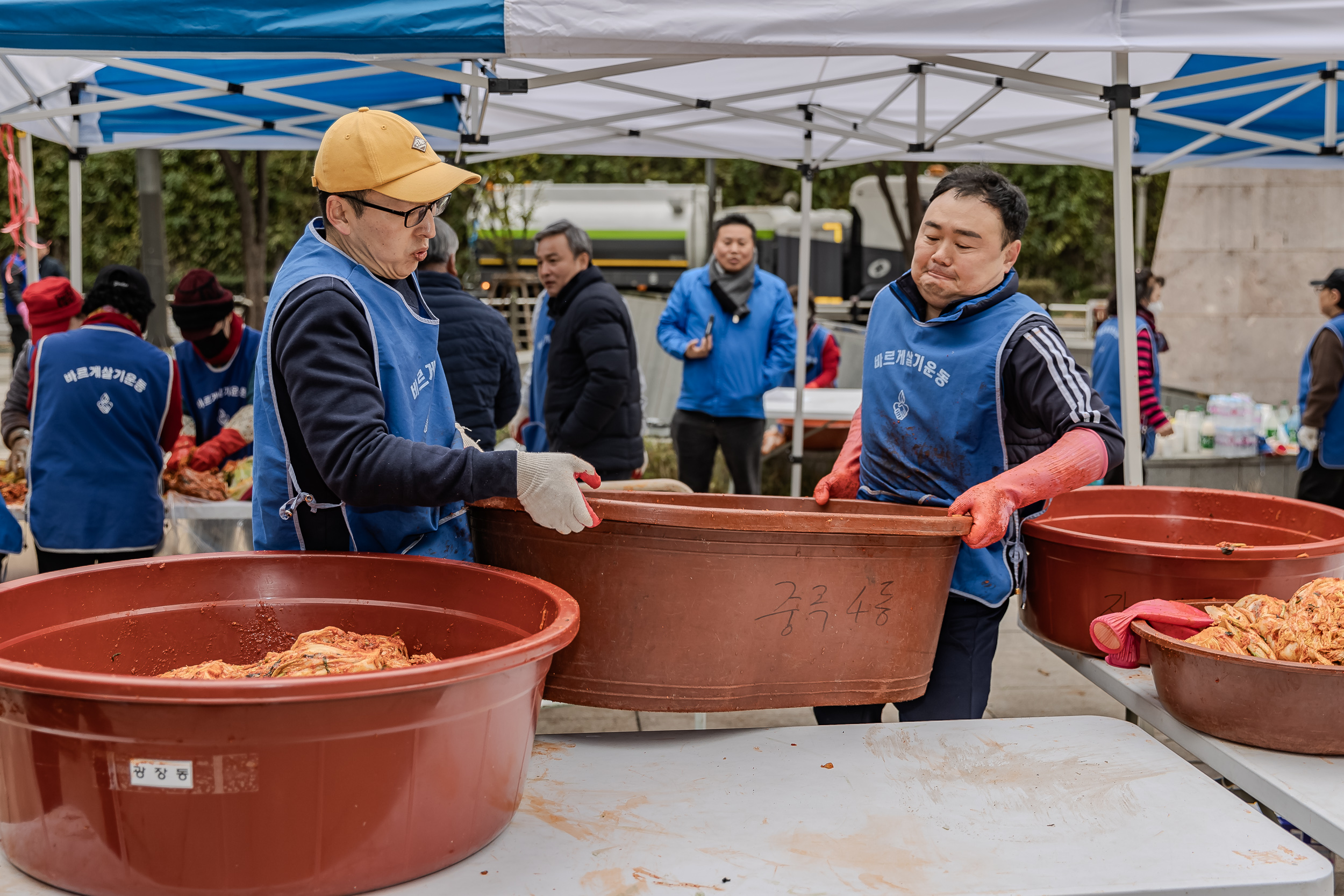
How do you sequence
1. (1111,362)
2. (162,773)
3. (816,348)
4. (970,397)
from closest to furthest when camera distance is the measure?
(162,773), (970,397), (1111,362), (816,348)

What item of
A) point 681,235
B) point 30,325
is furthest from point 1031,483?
point 681,235

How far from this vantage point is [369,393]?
5.65 ft

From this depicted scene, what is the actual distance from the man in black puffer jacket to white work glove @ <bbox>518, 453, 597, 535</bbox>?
10.0 ft

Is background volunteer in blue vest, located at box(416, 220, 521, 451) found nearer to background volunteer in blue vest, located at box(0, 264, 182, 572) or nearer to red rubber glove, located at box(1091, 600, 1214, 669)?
background volunteer in blue vest, located at box(0, 264, 182, 572)

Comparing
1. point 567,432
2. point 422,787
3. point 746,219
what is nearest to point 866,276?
point 746,219

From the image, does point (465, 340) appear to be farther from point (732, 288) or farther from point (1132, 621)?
point (1132, 621)

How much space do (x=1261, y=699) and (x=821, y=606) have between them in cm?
76

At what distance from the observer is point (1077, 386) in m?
2.15

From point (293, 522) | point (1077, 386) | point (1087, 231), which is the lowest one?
point (293, 522)

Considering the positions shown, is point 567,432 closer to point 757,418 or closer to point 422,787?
point 757,418

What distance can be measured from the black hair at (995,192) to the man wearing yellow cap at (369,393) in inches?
41.3

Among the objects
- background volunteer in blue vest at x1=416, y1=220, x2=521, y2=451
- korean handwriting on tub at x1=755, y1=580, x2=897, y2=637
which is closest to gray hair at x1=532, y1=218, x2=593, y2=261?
background volunteer in blue vest at x1=416, y1=220, x2=521, y2=451

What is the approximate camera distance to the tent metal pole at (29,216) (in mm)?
5992

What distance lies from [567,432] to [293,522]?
290 centimetres
